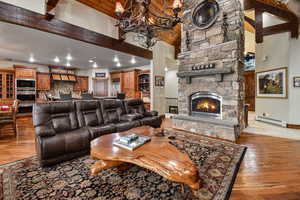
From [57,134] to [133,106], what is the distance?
84.0 inches

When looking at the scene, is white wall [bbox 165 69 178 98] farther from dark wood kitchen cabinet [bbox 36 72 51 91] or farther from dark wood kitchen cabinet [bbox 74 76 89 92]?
dark wood kitchen cabinet [bbox 36 72 51 91]

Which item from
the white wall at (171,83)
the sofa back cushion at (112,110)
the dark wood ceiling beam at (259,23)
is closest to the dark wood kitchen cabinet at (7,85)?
the sofa back cushion at (112,110)

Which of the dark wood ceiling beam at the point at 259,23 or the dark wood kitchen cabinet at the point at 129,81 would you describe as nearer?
the dark wood ceiling beam at the point at 259,23

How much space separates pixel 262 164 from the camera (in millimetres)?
2230

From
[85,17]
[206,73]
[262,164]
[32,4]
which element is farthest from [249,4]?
[32,4]

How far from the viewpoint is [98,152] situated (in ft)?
5.19

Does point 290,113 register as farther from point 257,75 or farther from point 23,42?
point 23,42

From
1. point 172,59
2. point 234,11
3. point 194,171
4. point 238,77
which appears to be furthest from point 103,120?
point 172,59

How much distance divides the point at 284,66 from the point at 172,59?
13.9 feet

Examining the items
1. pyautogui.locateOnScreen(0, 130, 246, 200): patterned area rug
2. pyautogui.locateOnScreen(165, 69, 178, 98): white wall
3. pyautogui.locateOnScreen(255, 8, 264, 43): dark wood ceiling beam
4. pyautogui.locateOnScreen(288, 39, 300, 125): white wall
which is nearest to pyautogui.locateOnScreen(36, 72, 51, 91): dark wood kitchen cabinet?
pyautogui.locateOnScreen(0, 130, 246, 200): patterned area rug

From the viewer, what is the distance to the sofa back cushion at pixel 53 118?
225cm

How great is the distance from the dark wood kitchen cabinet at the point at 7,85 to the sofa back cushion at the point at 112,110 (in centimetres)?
574

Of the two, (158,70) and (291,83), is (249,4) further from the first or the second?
(158,70)

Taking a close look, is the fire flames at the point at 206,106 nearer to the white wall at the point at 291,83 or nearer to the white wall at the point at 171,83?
the white wall at the point at 291,83
